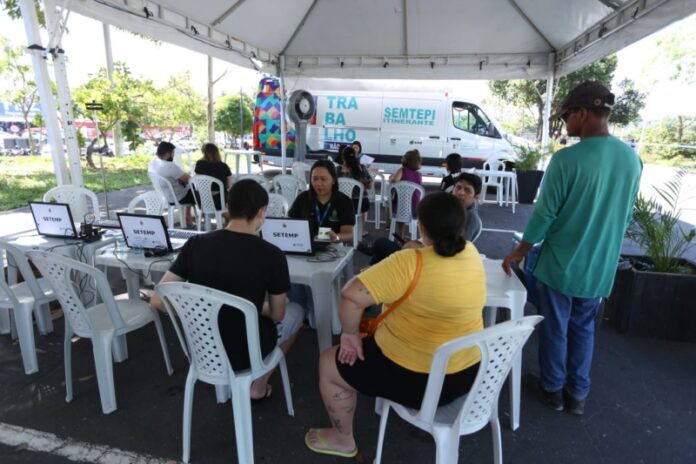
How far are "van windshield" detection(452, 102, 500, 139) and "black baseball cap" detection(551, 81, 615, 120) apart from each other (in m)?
7.98

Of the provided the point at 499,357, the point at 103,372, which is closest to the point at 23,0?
the point at 103,372

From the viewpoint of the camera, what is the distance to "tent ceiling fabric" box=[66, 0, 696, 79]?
4.64 m

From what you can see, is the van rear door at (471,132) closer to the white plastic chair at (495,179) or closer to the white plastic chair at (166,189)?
the white plastic chair at (495,179)

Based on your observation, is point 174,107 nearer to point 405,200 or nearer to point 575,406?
point 405,200

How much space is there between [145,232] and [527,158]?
771 cm

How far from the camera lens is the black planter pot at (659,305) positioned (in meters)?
3.02

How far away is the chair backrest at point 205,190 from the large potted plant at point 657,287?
174 inches

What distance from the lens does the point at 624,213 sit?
6.75ft

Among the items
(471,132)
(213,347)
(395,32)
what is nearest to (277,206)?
(213,347)

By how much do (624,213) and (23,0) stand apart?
5.16 meters

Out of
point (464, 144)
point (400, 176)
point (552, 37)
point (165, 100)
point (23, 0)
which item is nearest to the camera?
point (23, 0)

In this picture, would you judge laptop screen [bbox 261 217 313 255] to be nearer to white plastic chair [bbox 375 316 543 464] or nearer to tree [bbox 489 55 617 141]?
white plastic chair [bbox 375 316 543 464]

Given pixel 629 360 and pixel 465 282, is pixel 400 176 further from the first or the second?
pixel 465 282

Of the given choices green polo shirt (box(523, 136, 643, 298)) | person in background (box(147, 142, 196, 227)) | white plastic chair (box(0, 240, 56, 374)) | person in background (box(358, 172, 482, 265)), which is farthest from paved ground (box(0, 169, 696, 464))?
person in background (box(147, 142, 196, 227))
